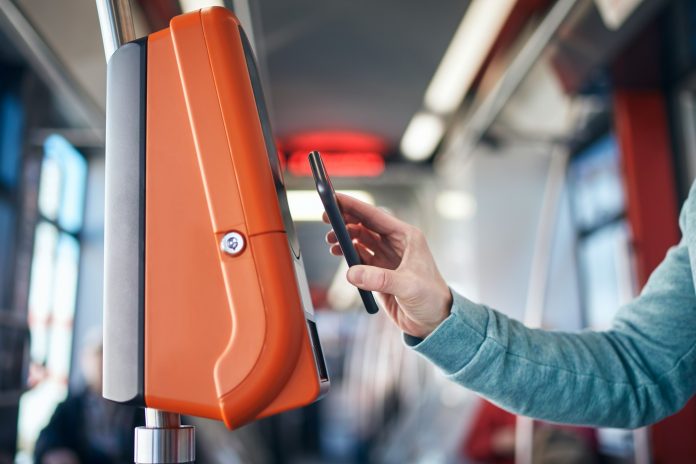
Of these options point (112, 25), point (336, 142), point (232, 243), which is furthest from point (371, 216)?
point (336, 142)

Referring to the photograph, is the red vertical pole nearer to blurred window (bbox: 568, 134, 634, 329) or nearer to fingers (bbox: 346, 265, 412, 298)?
blurred window (bbox: 568, 134, 634, 329)

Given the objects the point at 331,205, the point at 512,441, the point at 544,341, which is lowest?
the point at 512,441

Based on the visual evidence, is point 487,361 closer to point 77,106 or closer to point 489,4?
point 77,106

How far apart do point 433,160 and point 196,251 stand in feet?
21.8

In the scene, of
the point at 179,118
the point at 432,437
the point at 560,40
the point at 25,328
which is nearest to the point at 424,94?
the point at 560,40

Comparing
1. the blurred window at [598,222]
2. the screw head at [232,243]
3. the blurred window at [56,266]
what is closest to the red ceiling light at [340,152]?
the blurred window at [56,266]

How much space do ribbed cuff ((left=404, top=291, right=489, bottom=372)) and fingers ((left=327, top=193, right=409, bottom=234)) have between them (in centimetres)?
12

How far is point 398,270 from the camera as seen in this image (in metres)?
0.85

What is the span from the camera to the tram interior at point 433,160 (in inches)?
128

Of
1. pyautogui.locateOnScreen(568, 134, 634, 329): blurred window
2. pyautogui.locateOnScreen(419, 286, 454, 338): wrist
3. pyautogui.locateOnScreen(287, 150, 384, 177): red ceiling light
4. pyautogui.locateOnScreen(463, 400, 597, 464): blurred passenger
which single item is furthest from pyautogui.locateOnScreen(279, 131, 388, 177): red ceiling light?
pyautogui.locateOnScreen(419, 286, 454, 338): wrist

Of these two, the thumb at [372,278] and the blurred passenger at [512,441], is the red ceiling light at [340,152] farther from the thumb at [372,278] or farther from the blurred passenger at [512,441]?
the thumb at [372,278]

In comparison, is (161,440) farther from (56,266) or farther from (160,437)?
(56,266)

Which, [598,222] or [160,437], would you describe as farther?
[598,222]

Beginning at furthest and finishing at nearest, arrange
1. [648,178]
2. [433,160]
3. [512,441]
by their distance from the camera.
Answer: [433,160] → [512,441] → [648,178]
